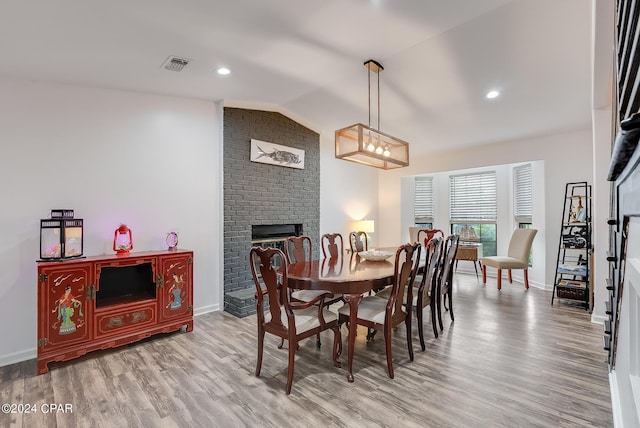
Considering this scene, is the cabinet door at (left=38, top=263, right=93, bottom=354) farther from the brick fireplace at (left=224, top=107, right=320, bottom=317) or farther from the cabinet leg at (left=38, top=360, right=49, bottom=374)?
the brick fireplace at (left=224, top=107, right=320, bottom=317)

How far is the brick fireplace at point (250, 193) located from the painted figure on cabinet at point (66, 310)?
165 centimetres

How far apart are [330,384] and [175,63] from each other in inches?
120

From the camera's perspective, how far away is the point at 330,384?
91.4 inches

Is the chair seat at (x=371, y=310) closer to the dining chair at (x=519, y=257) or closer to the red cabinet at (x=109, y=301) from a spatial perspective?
the red cabinet at (x=109, y=301)

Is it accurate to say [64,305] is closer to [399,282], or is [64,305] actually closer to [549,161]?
[399,282]

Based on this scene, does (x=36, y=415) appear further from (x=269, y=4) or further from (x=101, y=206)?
(x=269, y=4)

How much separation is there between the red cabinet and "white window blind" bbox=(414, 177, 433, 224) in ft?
16.5

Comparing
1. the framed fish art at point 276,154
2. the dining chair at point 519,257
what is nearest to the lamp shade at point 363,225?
the framed fish art at point 276,154

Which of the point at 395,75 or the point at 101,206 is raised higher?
the point at 395,75

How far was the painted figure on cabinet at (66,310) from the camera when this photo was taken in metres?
2.63

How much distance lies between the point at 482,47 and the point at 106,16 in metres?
3.09

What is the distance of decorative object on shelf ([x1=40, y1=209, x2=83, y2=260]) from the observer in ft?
8.89

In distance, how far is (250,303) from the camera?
3920 millimetres

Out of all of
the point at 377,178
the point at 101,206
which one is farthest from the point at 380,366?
the point at 377,178
